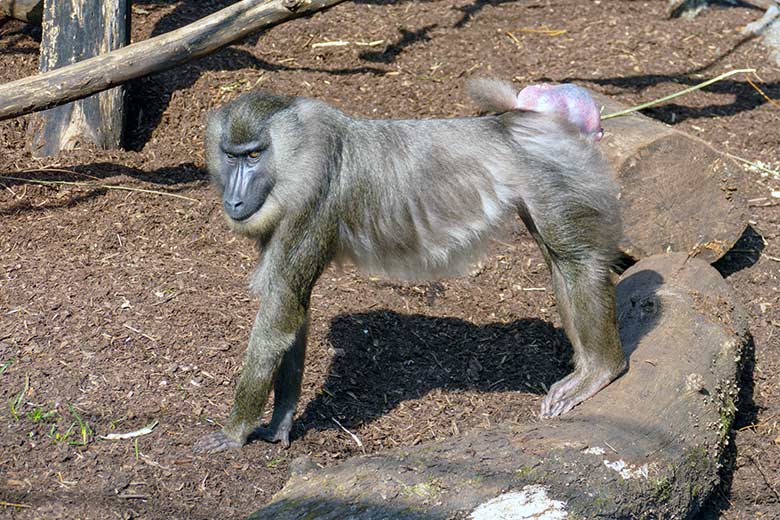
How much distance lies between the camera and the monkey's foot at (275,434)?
515 centimetres

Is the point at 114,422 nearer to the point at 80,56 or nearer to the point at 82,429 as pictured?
the point at 82,429

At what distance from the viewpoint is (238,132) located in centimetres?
458

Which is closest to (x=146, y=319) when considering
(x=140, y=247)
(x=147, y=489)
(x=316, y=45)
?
(x=140, y=247)

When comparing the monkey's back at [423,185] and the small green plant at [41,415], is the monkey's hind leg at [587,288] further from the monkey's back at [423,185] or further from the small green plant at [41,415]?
the small green plant at [41,415]

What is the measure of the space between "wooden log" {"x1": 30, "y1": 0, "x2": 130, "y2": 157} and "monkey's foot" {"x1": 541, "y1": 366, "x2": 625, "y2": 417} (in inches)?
168

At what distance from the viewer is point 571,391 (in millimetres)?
5402

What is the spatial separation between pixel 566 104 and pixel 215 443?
2.71 metres

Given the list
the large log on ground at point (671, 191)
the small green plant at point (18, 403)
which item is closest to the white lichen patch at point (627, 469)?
the large log on ground at point (671, 191)

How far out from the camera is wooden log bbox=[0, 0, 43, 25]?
8.14m

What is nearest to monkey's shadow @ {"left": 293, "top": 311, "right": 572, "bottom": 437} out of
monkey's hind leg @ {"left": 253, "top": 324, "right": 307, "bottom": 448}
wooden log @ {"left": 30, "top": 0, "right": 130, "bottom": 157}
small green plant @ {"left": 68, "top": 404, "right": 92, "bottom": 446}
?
monkey's hind leg @ {"left": 253, "top": 324, "right": 307, "bottom": 448}

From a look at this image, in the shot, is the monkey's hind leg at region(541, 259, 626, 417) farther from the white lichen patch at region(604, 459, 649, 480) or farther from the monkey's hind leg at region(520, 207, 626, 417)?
the white lichen patch at region(604, 459, 649, 480)

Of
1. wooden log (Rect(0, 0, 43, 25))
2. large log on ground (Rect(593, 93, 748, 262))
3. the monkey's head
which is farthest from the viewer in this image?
A: wooden log (Rect(0, 0, 43, 25))

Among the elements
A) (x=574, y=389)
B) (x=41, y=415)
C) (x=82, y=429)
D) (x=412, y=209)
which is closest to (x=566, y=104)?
(x=412, y=209)

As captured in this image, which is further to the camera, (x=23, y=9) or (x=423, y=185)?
(x=23, y=9)
